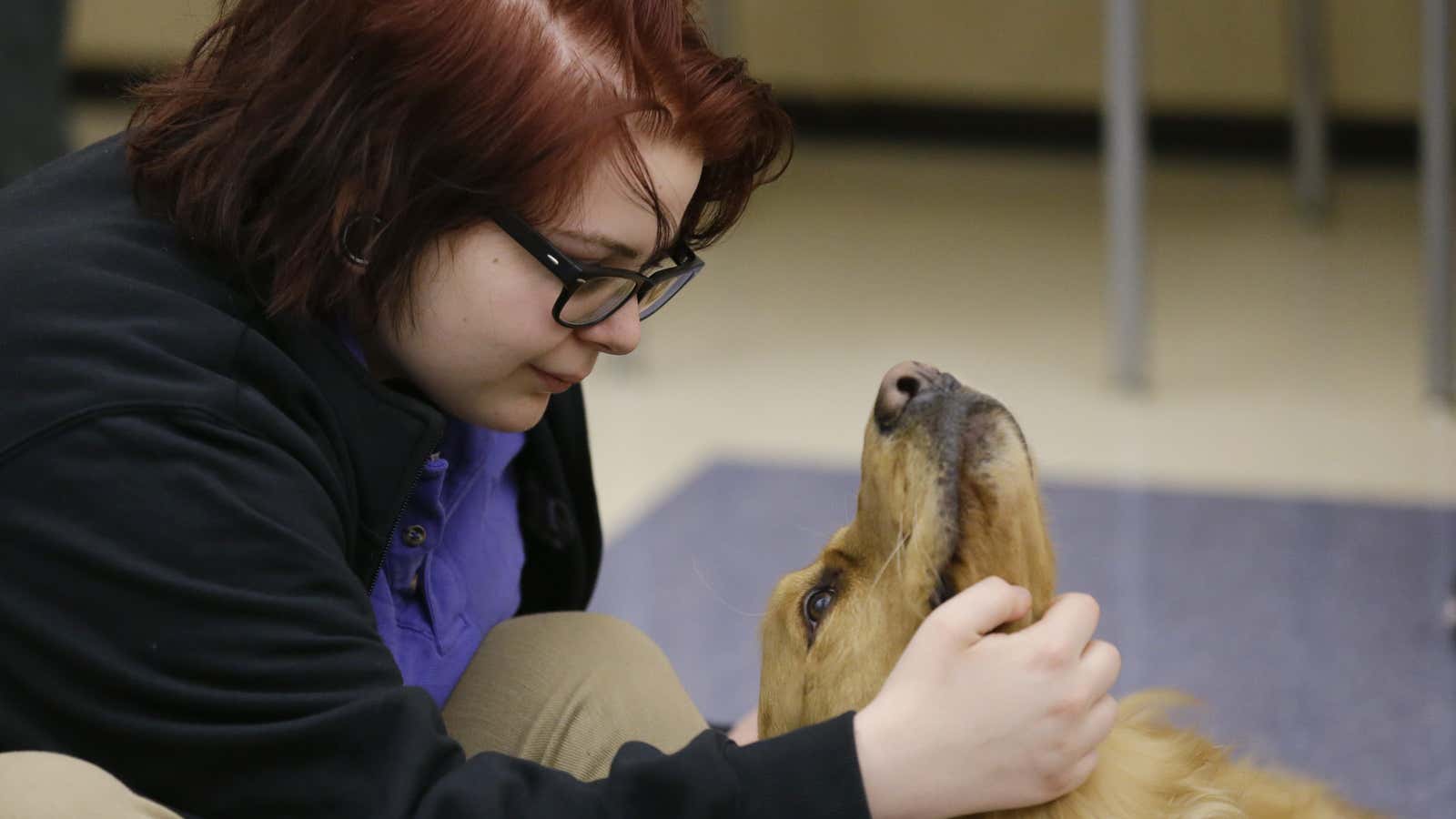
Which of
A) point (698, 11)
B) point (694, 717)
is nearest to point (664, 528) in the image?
point (694, 717)

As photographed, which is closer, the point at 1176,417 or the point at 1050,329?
the point at 1176,417

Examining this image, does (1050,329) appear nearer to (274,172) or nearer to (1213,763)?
(1213,763)

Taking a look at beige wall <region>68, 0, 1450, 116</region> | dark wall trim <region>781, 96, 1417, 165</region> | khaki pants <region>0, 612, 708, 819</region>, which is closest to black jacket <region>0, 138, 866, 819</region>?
khaki pants <region>0, 612, 708, 819</region>

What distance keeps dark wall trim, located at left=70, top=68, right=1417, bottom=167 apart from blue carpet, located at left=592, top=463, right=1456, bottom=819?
230 centimetres

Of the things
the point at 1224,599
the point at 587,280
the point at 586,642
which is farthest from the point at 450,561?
the point at 1224,599

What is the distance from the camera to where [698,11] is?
55.7 inches

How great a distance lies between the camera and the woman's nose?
4.28 feet

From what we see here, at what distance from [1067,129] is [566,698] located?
408 centimetres

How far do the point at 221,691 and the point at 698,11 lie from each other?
65 centimetres

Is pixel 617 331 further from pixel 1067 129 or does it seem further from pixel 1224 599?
pixel 1067 129

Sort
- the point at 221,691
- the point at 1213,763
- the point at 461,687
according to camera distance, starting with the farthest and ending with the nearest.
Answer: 1. the point at 461,687
2. the point at 1213,763
3. the point at 221,691

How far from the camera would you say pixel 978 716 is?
1.16 meters

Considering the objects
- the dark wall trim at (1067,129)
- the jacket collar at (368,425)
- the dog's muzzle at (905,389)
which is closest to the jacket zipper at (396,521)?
the jacket collar at (368,425)

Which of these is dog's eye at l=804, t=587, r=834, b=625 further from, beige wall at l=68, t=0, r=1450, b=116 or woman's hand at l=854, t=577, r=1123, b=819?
beige wall at l=68, t=0, r=1450, b=116
